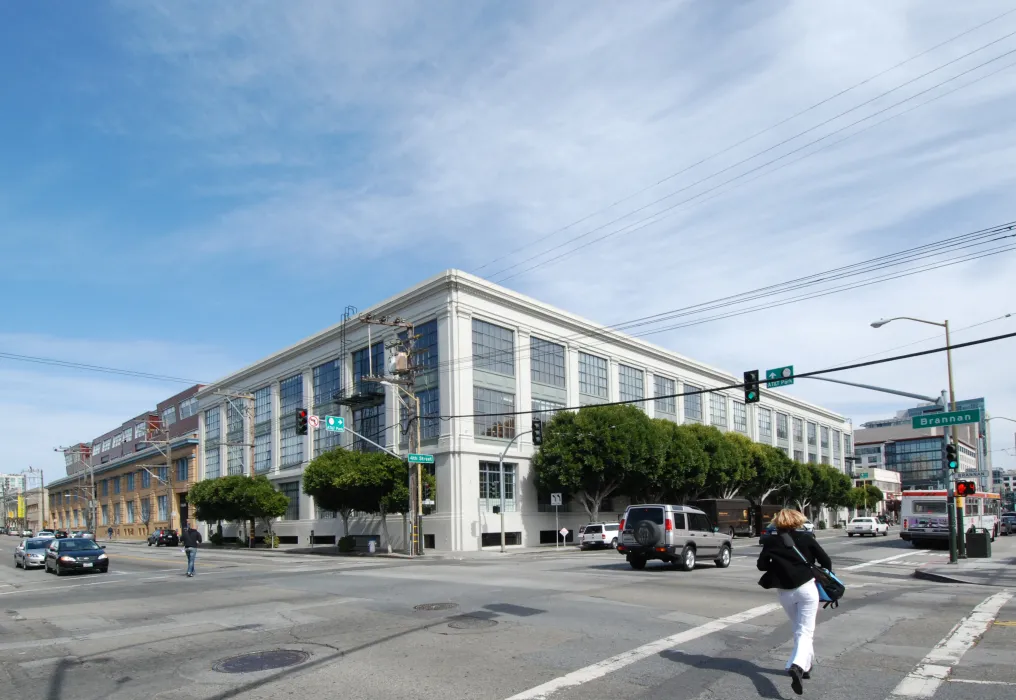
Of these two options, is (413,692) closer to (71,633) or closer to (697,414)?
(71,633)

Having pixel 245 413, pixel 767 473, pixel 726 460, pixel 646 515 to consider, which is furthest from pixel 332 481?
pixel 767 473

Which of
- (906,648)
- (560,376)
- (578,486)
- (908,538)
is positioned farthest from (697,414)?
(906,648)

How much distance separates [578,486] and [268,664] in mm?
39441

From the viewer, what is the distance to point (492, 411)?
158 ft

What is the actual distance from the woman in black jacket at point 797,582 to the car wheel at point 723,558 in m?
17.2

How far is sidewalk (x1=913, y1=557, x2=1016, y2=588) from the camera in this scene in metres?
19.2

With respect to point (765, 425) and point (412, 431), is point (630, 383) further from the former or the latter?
point (765, 425)

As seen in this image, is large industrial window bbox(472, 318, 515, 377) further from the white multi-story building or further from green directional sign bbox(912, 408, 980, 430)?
green directional sign bbox(912, 408, 980, 430)

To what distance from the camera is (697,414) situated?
69.1m

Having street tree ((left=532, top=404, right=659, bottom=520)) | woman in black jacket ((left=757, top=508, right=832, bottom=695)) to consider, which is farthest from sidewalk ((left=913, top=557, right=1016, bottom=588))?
street tree ((left=532, top=404, right=659, bottom=520))

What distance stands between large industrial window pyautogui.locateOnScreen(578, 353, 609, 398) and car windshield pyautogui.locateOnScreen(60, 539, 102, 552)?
109ft

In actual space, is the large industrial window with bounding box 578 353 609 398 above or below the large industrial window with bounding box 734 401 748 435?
above

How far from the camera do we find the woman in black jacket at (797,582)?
7.66 meters

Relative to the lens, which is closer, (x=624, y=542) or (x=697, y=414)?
(x=624, y=542)
